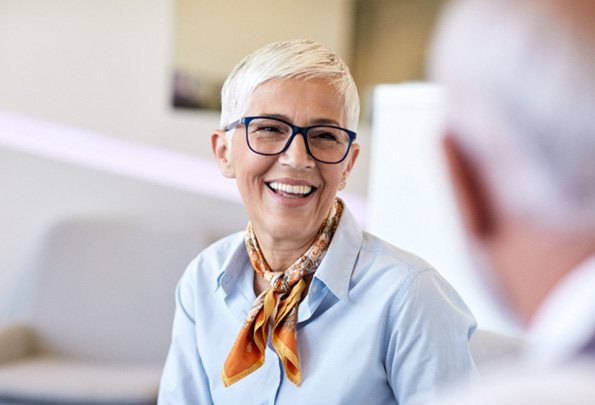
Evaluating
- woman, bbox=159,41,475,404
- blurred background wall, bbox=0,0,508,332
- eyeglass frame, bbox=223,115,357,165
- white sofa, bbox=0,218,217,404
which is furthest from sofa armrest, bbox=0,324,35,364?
eyeglass frame, bbox=223,115,357,165

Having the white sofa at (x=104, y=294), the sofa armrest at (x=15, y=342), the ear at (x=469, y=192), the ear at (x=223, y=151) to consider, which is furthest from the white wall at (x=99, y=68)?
the ear at (x=469, y=192)

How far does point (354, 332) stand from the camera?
42.4 inches

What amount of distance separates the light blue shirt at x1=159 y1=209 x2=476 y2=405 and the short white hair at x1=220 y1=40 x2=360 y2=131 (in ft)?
0.70

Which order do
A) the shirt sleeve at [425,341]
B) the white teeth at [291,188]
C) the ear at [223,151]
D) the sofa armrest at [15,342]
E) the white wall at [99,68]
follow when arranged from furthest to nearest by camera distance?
1. the white wall at [99,68]
2. the sofa armrest at [15,342]
3. the ear at [223,151]
4. the white teeth at [291,188]
5. the shirt sleeve at [425,341]

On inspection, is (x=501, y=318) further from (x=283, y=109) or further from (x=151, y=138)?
(x=151, y=138)

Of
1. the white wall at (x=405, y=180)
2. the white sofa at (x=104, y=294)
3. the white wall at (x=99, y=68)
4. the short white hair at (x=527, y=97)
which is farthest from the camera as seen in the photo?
the white wall at (x=99, y=68)

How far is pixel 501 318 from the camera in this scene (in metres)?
0.33

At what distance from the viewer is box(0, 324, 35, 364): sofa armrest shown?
232 cm

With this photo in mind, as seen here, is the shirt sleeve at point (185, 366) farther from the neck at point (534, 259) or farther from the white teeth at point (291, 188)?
the neck at point (534, 259)

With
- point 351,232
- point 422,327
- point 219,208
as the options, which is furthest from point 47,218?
point 422,327

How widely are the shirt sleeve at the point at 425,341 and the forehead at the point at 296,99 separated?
264mm

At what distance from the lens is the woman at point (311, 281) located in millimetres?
1042

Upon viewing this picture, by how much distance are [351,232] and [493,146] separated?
88cm

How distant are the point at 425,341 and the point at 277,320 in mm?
230
